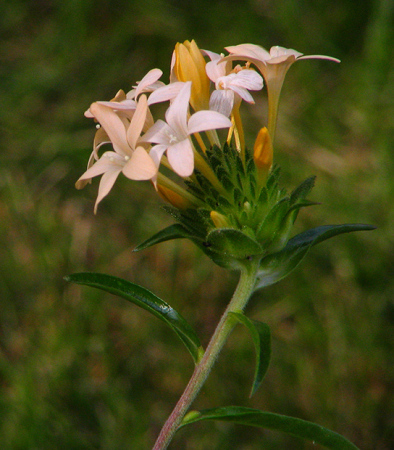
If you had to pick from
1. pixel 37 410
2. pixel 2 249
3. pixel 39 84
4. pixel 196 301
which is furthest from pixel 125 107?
pixel 39 84

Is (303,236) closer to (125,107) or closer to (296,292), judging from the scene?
(125,107)

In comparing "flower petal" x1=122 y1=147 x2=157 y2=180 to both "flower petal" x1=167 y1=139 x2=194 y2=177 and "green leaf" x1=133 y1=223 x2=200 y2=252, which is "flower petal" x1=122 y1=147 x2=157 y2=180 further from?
"green leaf" x1=133 y1=223 x2=200 y2=252

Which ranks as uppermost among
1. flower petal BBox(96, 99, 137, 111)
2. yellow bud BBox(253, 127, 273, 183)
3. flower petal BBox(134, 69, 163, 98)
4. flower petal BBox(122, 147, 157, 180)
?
flower petal BBox(134, 69, 163, 98)

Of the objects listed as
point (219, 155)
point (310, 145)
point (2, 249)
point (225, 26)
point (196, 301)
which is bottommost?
point (196, 301)

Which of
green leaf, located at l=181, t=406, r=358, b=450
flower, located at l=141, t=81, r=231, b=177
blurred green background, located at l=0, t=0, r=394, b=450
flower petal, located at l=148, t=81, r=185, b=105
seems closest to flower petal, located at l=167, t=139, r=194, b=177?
flower, located at l=141, t=81, r=231, b=177

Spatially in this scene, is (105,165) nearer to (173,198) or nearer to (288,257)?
(173,198)

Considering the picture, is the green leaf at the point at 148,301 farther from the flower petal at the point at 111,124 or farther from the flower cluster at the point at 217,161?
the flower petal at the point at 111,124

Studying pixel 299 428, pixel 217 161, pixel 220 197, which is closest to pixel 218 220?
pixel 220 197
